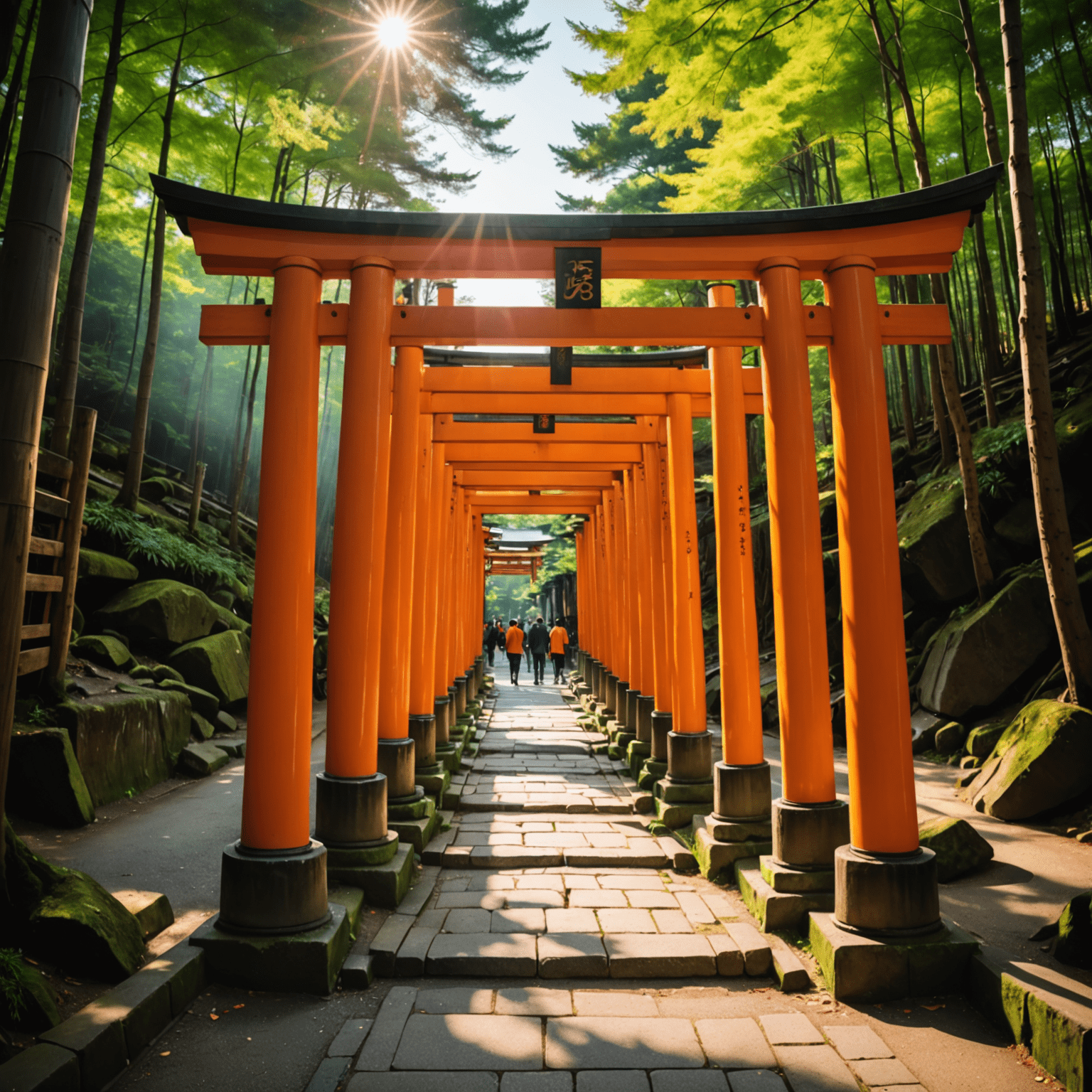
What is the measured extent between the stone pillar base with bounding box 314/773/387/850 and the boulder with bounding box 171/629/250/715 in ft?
17.7

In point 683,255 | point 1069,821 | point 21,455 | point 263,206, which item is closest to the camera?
point 21,455

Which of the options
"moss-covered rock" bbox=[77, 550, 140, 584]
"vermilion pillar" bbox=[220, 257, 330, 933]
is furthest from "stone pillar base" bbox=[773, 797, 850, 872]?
"moss-covered rock" bbox=[77, 550, 140, 584]

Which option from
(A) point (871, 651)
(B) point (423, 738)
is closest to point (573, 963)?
(A) point (871, 651)

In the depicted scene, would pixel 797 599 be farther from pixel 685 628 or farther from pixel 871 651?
pixel 685 628

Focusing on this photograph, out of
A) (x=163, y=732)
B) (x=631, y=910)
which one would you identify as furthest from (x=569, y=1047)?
(x=163, y=732)

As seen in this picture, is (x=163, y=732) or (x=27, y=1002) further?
(x=163, y=732)

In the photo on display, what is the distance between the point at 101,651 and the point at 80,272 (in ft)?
15.4

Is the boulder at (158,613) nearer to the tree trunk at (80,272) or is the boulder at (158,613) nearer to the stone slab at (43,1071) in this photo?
the tree trunk at (80,272)

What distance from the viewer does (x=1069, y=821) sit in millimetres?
5898

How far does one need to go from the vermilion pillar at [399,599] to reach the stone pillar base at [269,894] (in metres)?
2.10

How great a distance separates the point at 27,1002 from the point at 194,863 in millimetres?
2555

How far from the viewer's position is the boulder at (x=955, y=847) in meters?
4.93

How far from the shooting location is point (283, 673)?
13.2ft

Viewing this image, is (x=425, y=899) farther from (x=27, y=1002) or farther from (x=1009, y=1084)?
(x=1009, y=1084)
